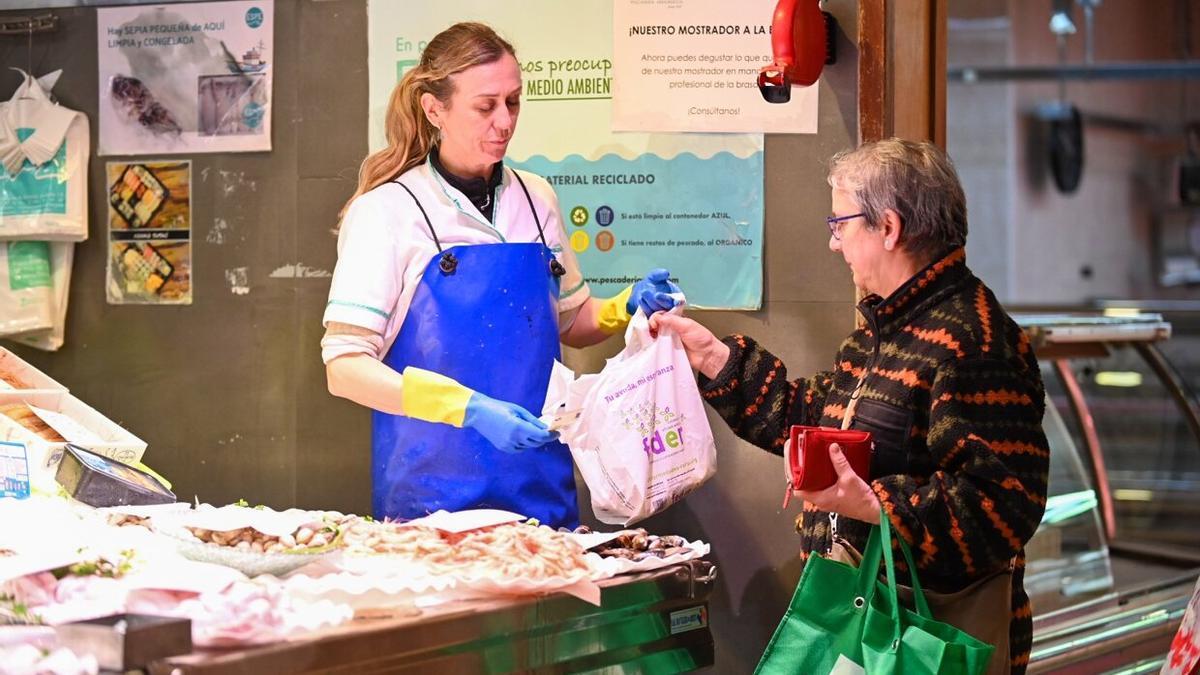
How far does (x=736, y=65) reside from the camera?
3863 millimetres

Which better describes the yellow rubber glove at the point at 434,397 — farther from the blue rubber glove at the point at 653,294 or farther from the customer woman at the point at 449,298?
the blue rubber glove at the point at 653,294

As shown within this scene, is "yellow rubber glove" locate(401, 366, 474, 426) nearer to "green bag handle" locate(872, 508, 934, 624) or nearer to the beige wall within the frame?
"green bag handle" locate(872, 508, 934, 624)

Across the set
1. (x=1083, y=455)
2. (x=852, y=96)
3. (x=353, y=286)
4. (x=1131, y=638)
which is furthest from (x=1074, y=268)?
(x=353, y=286)

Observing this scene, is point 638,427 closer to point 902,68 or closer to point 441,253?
point 441,253

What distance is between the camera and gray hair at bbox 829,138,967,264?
3.00m

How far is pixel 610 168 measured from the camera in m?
3.97

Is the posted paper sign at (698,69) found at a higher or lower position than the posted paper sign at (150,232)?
higher

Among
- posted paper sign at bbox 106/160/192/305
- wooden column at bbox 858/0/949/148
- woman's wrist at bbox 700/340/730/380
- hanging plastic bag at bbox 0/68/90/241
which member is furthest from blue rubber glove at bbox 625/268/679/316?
hanging plastic bag at bbox 0/68/90/241

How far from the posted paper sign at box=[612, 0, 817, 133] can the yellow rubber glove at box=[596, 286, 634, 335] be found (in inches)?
21.6

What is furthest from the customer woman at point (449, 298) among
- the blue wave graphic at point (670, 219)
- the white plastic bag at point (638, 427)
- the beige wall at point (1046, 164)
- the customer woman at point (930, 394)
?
the beige wall at point (1046, 164)

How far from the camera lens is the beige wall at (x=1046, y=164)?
13.7 m

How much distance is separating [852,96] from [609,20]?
70cm

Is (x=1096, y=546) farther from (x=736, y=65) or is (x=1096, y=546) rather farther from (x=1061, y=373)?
(x=736, y=65)

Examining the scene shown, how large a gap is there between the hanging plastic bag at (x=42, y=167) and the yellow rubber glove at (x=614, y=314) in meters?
1.74
